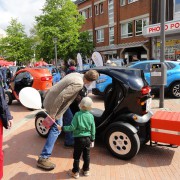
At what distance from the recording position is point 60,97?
3893 millimetres

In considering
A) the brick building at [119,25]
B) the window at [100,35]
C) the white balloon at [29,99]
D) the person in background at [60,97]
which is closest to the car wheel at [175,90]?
the person in background at [60,97]

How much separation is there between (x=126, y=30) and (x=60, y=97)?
2218 centimetres

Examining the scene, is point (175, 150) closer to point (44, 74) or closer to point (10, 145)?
point (10, 145)

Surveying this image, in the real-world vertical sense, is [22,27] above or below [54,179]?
above

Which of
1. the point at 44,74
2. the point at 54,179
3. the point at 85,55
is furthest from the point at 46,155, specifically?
the point at 85,55

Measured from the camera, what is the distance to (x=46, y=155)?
4043 mm

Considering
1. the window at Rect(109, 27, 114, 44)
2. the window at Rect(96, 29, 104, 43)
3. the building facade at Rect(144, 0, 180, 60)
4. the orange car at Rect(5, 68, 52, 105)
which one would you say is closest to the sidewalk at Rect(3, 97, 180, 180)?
the orange car at Rect(5, 68, 52, 105)

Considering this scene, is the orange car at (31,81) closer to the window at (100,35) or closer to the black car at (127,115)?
the black car at (127,115)

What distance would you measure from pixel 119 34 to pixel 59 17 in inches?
254

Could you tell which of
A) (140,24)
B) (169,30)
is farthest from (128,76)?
(140,24)

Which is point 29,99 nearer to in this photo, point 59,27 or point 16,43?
point 59,27

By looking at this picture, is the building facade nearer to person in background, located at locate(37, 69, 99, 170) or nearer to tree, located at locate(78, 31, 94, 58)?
tree, located at locate(78, 31, 94, 58)

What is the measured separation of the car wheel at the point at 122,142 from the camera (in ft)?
13.5

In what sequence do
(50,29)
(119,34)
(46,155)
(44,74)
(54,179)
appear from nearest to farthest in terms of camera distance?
(54,179) < (46,155) < (44,74) < (50,29) < (119,34)
